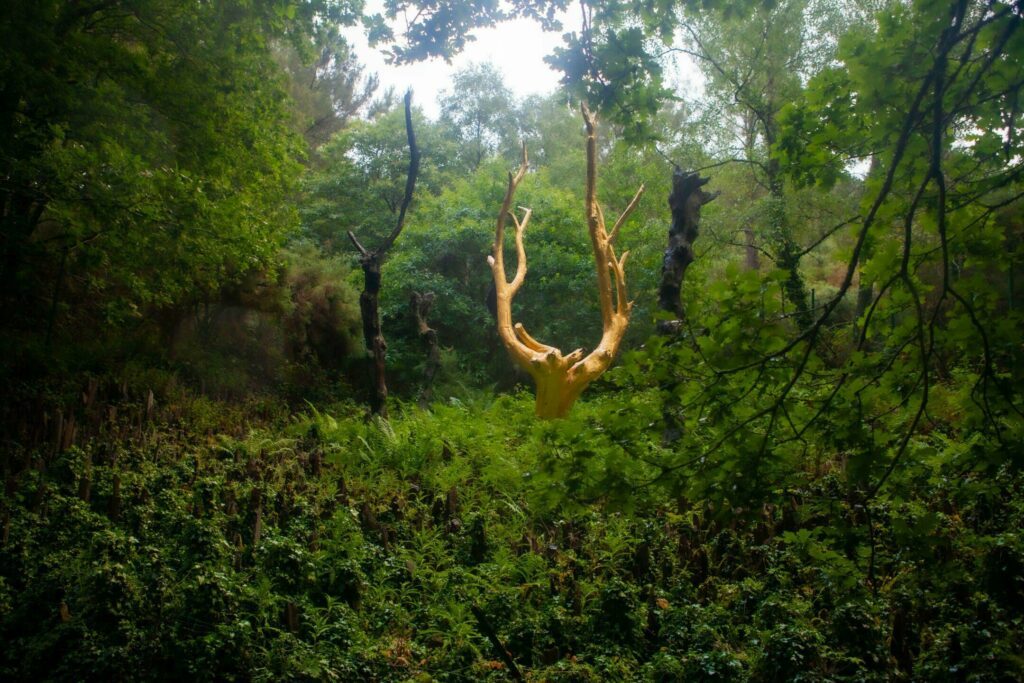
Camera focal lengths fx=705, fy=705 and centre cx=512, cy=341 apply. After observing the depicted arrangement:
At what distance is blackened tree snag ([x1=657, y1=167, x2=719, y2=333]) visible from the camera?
22.7ft

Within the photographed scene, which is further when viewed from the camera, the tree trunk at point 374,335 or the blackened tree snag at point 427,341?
the blackened tree snag at point 427,341

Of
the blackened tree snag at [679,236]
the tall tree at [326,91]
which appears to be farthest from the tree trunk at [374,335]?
the tall tree at [326,91]

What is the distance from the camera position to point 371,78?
20.7 metres

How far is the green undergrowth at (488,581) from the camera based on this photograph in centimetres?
320

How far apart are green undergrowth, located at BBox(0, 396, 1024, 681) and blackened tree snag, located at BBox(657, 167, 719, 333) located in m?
2.26

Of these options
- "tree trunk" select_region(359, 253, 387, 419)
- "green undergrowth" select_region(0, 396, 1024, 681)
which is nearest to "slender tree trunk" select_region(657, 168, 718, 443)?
"green undergrowth" select_region(0, 396, 1024, 681)

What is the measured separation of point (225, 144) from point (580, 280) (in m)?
6.23

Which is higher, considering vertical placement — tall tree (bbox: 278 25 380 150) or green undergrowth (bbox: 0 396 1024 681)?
tall tree (bbox: 278 25 380 150)

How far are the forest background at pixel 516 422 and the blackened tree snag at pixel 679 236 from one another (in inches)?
13.6

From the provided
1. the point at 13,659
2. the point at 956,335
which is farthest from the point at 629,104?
the point at 13,659

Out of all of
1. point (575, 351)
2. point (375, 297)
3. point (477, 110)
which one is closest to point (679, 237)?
point (575, 351)

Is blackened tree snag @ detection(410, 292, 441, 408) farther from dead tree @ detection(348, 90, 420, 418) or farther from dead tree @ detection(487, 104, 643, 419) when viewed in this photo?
dead tree @ detection(487, 104, 643, 419)

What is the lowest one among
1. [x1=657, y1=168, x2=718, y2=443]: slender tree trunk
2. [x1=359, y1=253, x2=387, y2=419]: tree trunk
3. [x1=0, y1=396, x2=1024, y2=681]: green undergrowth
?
[x1=0, y1=396, x2=1024, y2=681]: green undergrowth

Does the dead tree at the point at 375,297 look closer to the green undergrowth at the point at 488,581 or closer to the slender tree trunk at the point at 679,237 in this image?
the green undergrowth at the point at 488,581
